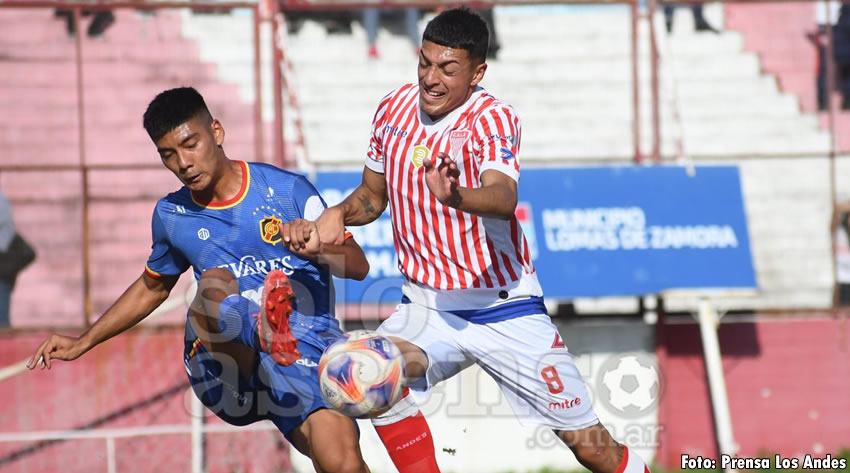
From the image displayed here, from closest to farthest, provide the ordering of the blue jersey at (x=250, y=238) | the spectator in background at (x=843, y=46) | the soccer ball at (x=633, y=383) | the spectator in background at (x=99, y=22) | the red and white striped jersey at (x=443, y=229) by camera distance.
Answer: the red and white striped jersey at (x=443, y=229)
the blue jersey at (x=250, y=238)
the soccer ball at (x=633, y=383)
the spectator in background at (x=99, y=22)
the spectator in background at (x=843, y=46)

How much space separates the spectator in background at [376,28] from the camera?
9.47 metres

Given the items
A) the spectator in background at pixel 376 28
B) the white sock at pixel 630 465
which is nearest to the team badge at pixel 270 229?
the white sock at pixel 630 465

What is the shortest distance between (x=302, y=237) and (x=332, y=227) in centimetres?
21

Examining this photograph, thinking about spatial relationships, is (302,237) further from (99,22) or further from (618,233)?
(99,22)

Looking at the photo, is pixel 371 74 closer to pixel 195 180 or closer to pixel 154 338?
pixel 154 338

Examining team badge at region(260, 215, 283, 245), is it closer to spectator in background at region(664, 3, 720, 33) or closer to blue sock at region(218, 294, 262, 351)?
blue sock at region(218, 294, 262, 351)

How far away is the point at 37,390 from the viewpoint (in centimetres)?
775

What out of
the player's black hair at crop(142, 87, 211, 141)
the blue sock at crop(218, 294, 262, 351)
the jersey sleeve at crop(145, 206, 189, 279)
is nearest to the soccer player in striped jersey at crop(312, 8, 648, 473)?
the blue sock at crop(218, 294, 262, 351)

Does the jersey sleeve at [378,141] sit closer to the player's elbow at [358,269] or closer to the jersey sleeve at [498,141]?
the player's elbow at [358,269]

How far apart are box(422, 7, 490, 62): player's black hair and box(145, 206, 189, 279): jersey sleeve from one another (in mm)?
1554

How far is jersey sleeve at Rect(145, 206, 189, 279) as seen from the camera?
482cm

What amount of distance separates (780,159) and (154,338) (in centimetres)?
532

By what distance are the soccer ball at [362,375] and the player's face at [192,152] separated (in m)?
0.97

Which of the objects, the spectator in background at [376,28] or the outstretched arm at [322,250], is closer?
the outstretched arm at [322,250]
